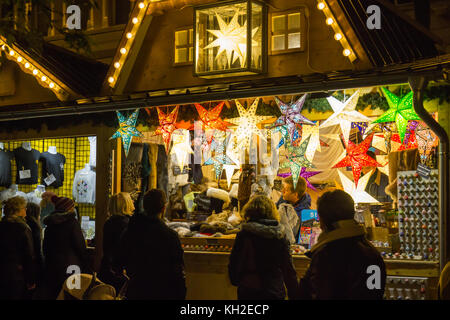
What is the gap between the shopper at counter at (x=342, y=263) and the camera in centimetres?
486

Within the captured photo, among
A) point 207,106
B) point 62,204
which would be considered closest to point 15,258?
point 62,204

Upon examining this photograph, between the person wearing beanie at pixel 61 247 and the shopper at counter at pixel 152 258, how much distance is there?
2234 millimetres

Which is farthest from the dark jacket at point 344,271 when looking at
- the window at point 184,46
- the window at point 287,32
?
the window at point 184,46

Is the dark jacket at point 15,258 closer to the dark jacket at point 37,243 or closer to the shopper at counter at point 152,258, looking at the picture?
the dark jacket at point 37,243

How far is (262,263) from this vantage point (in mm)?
6457

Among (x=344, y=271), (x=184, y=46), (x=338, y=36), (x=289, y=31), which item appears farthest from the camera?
(x=184, y=46)

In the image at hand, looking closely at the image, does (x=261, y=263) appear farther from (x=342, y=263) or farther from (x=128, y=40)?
(x=128, y=40)

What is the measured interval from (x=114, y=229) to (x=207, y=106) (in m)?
3.21

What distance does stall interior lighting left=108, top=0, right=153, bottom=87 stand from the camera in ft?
36.4

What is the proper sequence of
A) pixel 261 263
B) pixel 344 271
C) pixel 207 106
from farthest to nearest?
pixel 207 106 < pixel 261 263 < pixel 344 271

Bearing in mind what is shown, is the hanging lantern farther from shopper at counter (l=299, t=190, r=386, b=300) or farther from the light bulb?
shopper at counter (l=299, t=190, r=386, b=300)

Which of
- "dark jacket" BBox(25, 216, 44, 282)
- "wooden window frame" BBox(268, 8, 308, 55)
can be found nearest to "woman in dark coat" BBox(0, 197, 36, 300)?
"dark jacket" BBox(25, 216, 44, 282)

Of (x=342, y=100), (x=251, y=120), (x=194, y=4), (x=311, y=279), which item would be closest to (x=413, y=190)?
(x=342, y=100)

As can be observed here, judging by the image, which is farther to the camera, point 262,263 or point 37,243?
point 37,243
